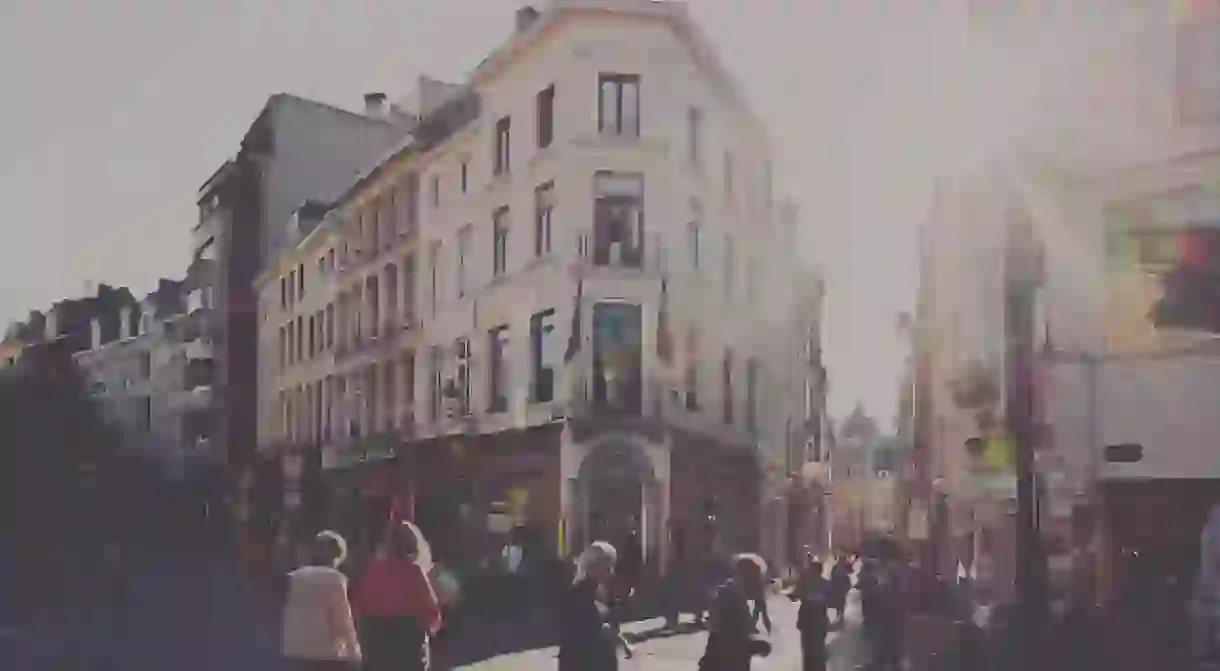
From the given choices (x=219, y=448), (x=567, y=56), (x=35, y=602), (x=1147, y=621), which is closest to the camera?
(x=567, y=56)

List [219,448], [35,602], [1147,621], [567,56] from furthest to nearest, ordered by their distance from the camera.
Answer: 1. [35,602]
2. [219,448]
3. [1147,621]
4. [567,56]

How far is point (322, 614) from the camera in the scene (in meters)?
3.41

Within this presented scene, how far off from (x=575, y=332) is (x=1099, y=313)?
146 cm

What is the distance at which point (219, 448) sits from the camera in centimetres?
385

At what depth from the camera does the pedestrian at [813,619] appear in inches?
133

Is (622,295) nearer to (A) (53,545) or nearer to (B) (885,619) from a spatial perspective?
(B) (885,619)

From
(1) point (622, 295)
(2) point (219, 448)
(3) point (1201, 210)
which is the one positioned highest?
(3) point (1201, 210)

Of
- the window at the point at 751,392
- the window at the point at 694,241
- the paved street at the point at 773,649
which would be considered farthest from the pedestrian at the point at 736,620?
the window at the point at 694,241

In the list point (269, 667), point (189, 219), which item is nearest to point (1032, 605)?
point (269, 667)

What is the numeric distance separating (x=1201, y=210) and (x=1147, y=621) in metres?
1.17

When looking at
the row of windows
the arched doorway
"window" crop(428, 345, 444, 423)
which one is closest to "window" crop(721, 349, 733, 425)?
the row of windows

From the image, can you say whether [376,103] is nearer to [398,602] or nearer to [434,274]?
[434,274]

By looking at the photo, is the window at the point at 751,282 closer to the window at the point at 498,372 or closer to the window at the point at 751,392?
the window at the point at 751,392

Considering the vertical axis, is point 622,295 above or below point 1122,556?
above
